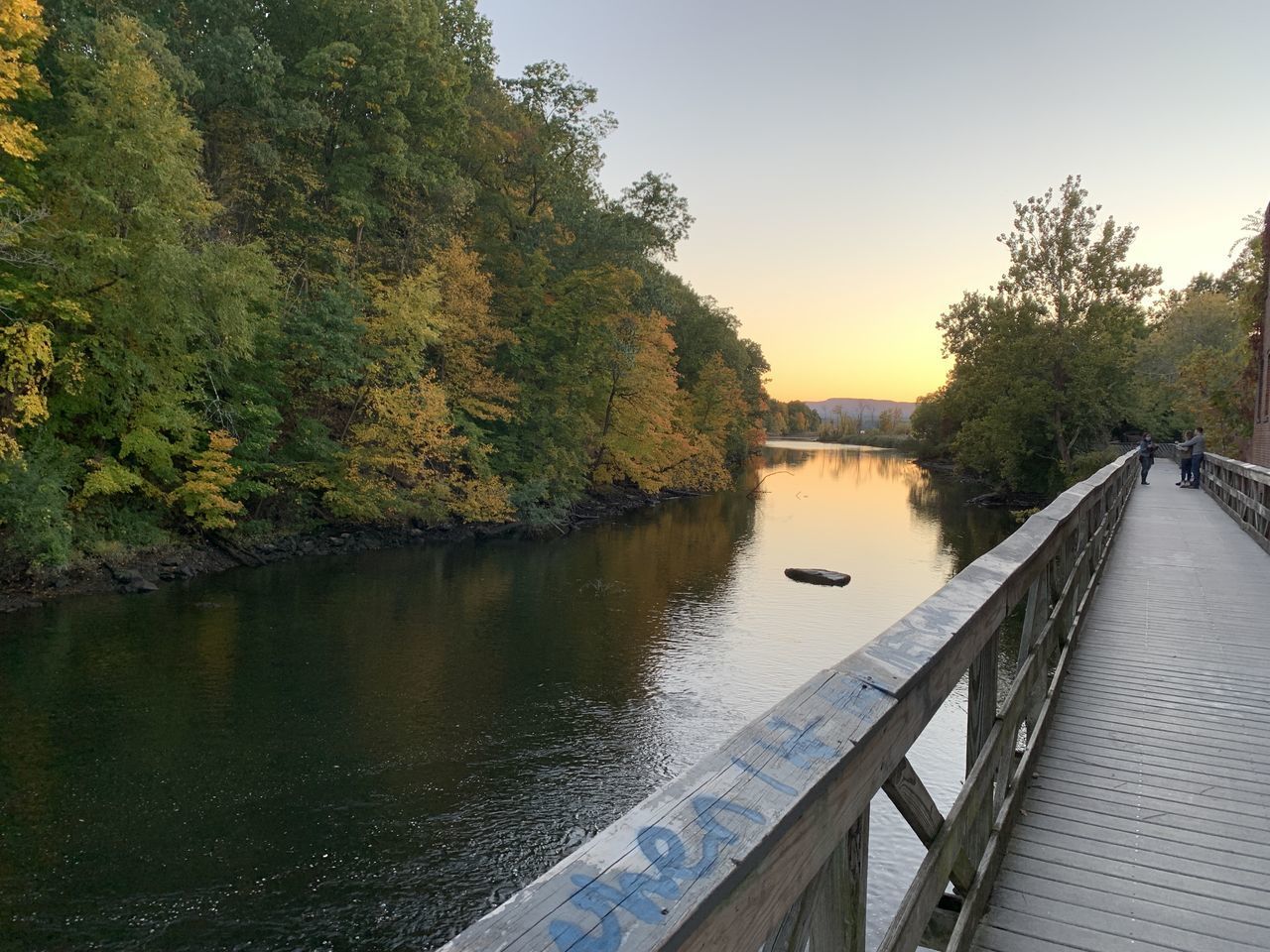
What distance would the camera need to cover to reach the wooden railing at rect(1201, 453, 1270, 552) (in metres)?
10.6

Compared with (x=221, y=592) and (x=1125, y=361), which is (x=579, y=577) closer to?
(x=221, y=592)

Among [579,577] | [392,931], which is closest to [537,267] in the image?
[579,577]

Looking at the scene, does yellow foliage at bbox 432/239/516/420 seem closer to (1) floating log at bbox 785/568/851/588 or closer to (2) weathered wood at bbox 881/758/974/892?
(1) floating log at bbox 785/568/851/588

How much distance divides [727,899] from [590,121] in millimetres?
36050

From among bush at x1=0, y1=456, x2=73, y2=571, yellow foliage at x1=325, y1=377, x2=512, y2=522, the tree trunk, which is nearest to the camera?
bush at x1=0, y1=456, x2=73, y2=571

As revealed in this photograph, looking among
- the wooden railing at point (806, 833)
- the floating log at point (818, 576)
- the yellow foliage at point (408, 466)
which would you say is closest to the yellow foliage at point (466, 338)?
the yellow foliage at point (408, 466)

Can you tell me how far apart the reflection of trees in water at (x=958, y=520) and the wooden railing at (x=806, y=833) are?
1611cm

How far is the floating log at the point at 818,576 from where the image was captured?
2078 centimetres

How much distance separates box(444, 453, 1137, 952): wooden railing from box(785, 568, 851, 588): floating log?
18.4 meters

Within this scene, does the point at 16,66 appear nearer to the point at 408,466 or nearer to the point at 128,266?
the point at 128,266

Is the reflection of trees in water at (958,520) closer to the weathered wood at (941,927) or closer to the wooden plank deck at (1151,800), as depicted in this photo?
the wooden plank deck at (1151,800)

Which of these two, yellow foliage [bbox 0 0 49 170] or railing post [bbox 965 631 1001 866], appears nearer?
railing post [bbox 965 631 1001 866]

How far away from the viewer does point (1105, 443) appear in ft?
121

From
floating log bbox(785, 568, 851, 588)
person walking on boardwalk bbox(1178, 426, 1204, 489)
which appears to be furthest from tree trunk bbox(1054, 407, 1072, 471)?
floating log bbox(785, 568, 851, 588)
